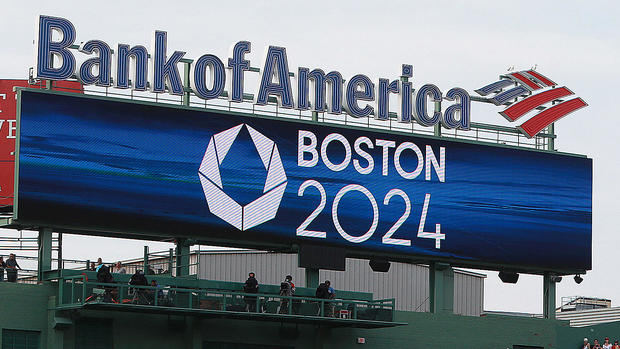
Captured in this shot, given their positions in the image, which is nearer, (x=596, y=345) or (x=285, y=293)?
(x=285, y=293)

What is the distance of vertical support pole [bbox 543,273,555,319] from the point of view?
65.7 m

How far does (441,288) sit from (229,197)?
36.0 ft

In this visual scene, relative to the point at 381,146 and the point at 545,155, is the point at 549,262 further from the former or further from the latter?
the point at 381,146

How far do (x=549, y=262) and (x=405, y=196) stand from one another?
7.90 m

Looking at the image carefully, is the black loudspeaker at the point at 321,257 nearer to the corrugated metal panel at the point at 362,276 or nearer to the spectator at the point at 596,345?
the spectator at the point at 596,345

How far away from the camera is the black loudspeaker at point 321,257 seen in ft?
195

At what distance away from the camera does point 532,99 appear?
66562 millimetres

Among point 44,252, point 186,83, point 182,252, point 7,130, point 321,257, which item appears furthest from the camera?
point 7,130

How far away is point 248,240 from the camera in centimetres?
5888

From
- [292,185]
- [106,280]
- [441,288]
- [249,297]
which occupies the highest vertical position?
[292,185]

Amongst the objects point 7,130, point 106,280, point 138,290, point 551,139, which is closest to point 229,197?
point 138,290

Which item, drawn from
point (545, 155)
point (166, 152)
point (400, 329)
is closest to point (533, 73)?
point (545, 155)

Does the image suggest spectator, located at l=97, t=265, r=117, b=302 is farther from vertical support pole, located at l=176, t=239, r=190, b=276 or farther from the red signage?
the red signage

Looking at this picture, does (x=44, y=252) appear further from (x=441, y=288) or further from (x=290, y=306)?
(x=441, y=288)
